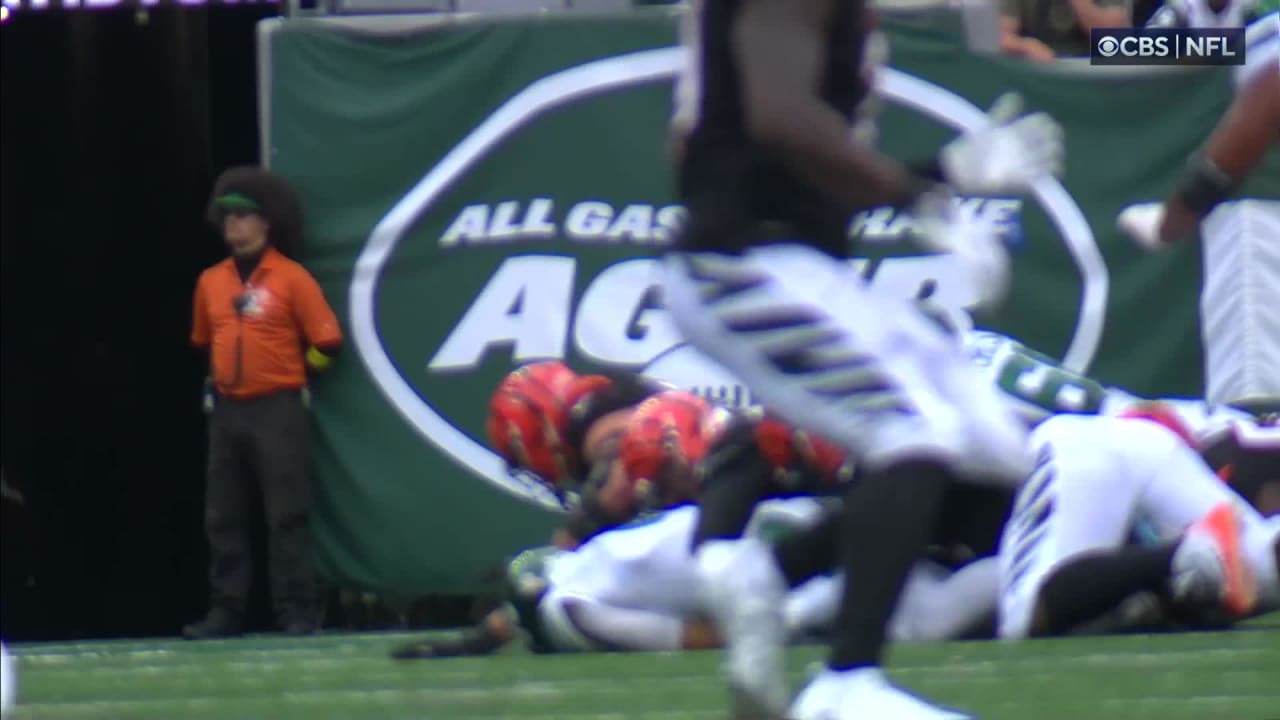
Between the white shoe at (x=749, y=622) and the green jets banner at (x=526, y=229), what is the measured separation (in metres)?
5.24

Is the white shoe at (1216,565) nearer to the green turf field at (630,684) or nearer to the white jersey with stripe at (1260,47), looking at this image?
the green turf field at (630,684)

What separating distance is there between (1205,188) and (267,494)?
17.0 ft

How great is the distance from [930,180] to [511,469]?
310cm

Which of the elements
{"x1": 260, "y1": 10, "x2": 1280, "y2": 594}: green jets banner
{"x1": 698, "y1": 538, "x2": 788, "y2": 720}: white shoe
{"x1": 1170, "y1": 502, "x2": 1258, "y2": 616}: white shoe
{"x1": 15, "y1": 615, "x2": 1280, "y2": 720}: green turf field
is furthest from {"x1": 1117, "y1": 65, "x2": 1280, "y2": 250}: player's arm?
{"x1": 260, "y1": 10, "x2": 1280, "y2": 594}: green jets banner

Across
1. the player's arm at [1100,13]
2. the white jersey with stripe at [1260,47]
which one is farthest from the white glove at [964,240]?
the player's arm at [1100,13]

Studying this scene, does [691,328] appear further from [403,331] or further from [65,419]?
[65,419]

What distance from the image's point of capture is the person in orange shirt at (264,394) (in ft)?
30.7

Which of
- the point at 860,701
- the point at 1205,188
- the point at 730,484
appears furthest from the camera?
the point at 730,484

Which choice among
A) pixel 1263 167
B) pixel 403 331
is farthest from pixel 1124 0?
pixel 403 331

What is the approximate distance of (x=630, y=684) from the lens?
5496mm

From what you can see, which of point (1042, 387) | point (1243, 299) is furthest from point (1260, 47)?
point (1243, 299)

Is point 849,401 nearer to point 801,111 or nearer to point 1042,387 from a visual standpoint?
point 801,111

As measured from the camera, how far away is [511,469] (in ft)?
22.6

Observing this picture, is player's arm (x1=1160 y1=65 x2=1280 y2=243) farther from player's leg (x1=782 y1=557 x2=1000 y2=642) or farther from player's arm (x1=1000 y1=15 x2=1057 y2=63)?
player's arm (x1=1000 y1=15 x2=1057 y2=63)
